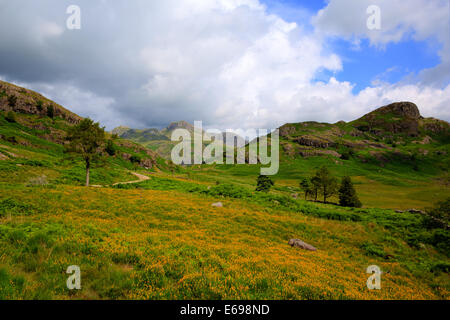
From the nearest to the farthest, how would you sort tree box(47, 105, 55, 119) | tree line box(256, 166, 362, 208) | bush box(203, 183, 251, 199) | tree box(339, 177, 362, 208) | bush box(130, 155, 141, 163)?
bush box(203, 183, 251, 199)
tree box(339, 177, 362, 208)
tree line box(256, 166, 362, 208)
bush box(130, 155, 141, 163)
tree box(47, 105, 55, 119)

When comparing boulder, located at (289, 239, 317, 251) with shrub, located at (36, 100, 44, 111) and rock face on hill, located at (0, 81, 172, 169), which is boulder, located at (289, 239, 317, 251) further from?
shrub, located at (36, 100, 44, 111)

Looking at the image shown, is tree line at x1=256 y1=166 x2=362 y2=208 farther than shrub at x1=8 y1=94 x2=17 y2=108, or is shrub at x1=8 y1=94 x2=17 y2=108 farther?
shrub at x1=8 y1=94 x2=17 y2=108

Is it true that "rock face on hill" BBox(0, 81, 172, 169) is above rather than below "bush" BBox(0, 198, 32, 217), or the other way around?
above

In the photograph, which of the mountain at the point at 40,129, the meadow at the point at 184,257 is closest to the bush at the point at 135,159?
the mountain at the point at 40,129

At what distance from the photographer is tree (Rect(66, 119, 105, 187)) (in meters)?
31.0

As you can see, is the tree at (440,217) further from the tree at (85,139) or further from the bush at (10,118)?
the bush at (10,118)

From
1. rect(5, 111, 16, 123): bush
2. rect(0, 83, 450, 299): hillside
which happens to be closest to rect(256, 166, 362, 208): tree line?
rect(0, 83, 450, 299): hillside

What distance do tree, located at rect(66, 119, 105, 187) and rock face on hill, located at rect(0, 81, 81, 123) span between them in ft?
341

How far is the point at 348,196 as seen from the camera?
Result: 2109 inches

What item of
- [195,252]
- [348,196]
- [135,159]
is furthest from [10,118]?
[348,196]

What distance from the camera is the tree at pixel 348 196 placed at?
52528 mm
